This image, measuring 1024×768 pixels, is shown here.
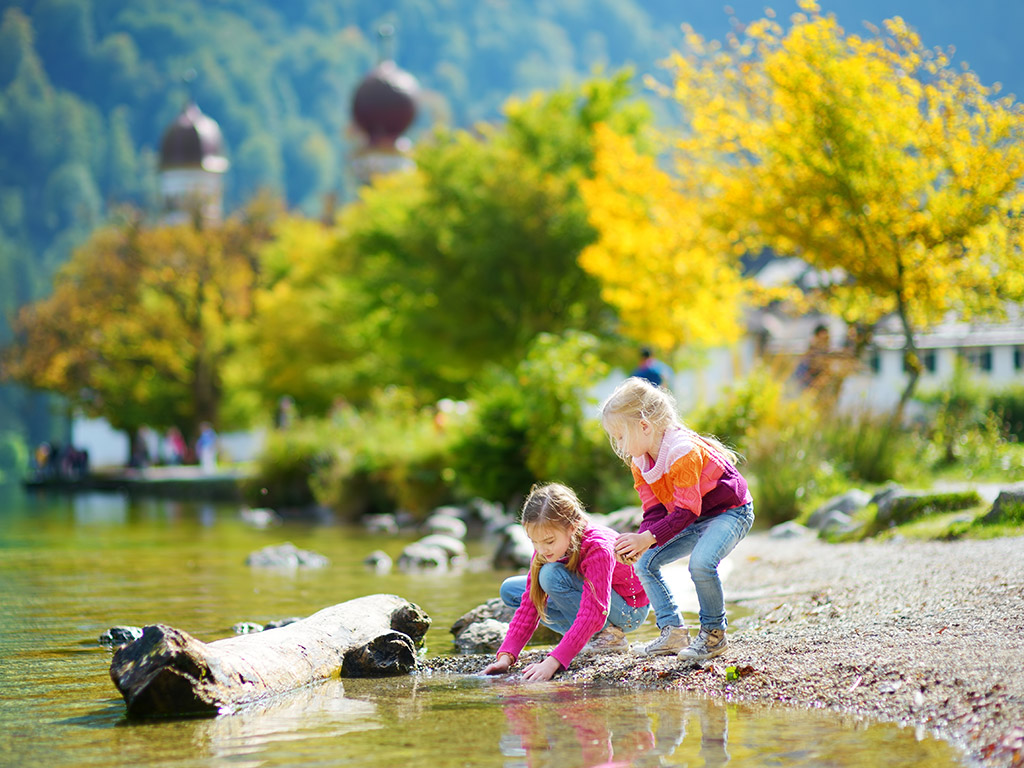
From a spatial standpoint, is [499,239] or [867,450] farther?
[499,239]

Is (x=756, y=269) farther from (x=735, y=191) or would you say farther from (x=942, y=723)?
(x=942, y=723)

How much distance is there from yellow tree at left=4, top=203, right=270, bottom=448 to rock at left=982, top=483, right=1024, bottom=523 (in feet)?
140

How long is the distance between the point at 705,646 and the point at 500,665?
104cm

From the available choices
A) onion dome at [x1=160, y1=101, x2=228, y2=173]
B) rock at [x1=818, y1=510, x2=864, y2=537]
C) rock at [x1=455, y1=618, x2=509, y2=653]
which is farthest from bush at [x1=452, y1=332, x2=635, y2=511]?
onion dome at [x1=160, y1=101, x2=228, y2=173]

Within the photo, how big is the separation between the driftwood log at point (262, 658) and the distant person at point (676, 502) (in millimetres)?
1470

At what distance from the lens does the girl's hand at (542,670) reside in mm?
6199

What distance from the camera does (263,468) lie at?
27.3 meters

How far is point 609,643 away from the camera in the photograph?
6.99 meters

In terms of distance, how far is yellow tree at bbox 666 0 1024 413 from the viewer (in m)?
17.0

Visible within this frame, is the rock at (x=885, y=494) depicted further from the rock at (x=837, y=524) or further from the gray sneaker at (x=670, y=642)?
the gray sneaker at (x=670, y=642)

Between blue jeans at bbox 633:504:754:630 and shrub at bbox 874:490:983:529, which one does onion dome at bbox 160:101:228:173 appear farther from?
blue jeans at bbox 633:504:754:630

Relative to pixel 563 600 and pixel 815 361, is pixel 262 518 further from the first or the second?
pixel 563 600

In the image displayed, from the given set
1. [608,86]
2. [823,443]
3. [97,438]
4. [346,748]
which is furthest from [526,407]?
[97,438]

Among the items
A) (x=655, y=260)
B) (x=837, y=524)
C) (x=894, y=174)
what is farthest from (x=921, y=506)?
(x=655, y=260)
